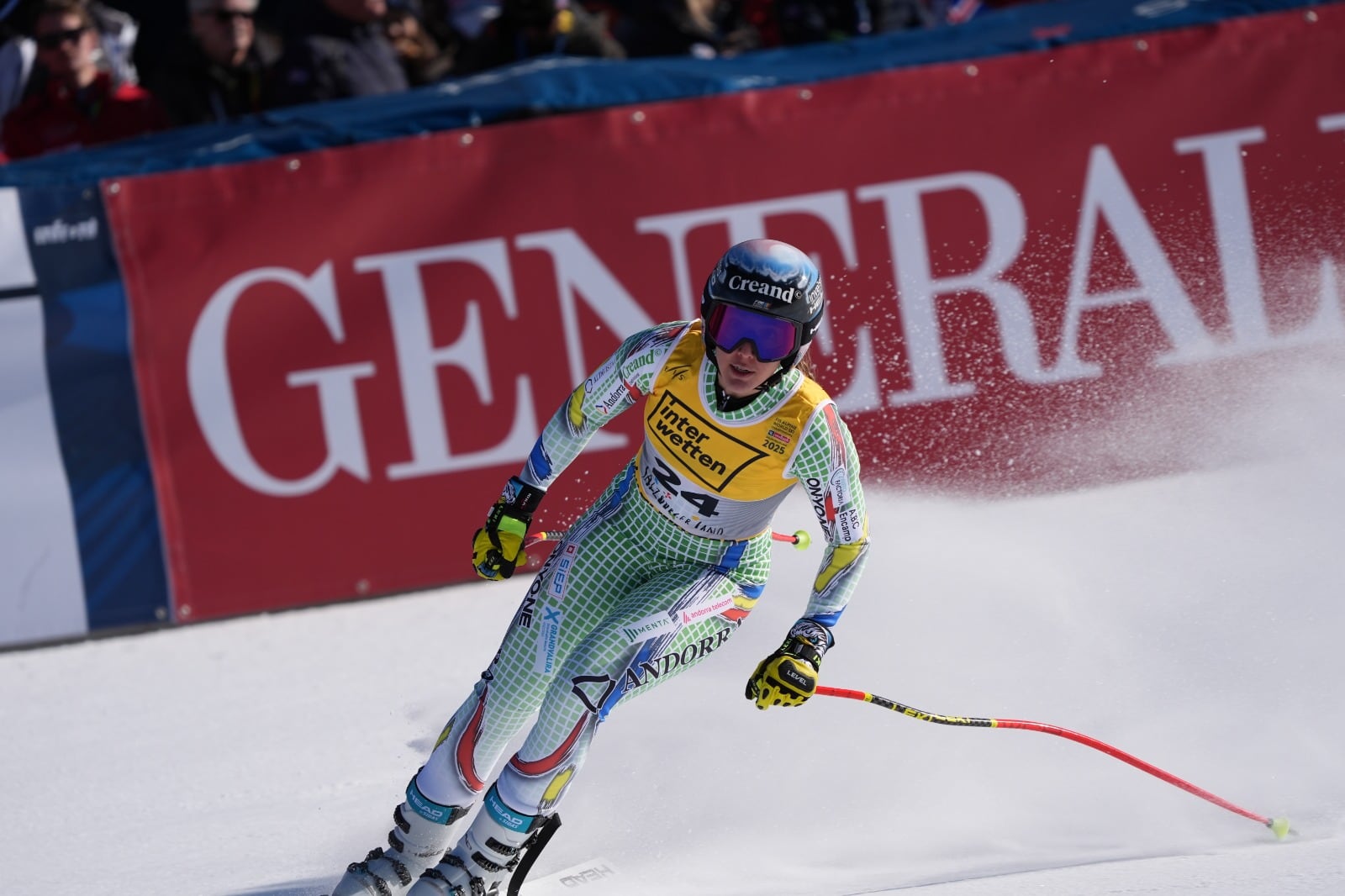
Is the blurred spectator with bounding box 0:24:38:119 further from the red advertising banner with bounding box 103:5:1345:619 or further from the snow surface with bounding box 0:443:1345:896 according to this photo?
the snow surface with bounding box 0:443:1345:896

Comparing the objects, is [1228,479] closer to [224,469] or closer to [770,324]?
[770,324]

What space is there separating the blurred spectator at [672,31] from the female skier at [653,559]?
12.4 feet

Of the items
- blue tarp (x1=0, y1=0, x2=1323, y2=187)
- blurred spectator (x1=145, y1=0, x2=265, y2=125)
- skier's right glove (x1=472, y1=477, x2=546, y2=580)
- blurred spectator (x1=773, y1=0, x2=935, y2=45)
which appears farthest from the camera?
blurred spectator (x1=773, y1=0, x2=935, y2=45)

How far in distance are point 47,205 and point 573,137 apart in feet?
7.23

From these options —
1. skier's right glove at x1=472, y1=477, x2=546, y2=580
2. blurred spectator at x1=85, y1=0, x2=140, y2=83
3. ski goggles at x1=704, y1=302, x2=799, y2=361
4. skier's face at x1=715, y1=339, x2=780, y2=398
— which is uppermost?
blurred spectator at x1=85, y1=0, x2=140, y2=83

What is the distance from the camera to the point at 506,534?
4.49m

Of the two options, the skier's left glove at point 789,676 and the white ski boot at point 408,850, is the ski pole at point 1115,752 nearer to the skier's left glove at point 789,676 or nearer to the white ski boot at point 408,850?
the skier's left glove at point 789,676

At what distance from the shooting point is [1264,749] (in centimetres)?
505

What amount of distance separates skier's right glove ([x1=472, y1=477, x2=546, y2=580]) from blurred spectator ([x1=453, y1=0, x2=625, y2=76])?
3.50 metres

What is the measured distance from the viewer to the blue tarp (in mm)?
6797

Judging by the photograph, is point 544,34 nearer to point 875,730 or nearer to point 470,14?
point 470,14

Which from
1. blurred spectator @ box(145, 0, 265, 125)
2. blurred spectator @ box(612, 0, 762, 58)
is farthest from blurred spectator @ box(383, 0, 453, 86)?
blurred spectator @ box(612, 0, 762, 58)

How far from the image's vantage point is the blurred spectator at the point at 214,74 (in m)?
7.43

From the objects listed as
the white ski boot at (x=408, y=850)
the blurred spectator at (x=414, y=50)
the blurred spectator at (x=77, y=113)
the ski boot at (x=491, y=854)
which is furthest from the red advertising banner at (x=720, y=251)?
the ski boot at (x=491, y=854)
